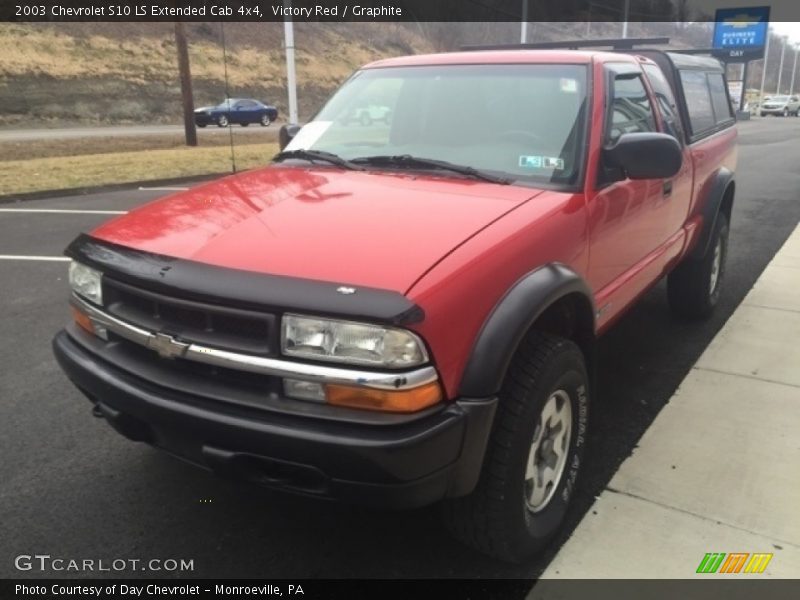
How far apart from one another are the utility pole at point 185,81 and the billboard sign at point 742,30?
3158cm

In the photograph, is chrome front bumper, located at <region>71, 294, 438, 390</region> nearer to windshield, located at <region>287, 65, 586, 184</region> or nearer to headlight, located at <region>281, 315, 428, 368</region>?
headlight, located at <region>281, 315, 428, 368</region>

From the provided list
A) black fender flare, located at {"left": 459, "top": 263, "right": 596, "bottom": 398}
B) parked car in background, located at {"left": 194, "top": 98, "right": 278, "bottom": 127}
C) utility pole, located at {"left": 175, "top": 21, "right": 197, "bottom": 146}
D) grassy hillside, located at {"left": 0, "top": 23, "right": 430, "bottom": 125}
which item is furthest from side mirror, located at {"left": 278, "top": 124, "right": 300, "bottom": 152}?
grassy hillside, located at {"left": 0, "top": 23, "right": 430, "bottom": 125}

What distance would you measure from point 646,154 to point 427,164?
0.93 m

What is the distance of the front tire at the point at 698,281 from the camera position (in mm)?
4840

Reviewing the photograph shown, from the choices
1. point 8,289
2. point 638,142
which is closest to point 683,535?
point 638,142

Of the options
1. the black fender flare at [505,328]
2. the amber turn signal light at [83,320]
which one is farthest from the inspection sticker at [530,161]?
the amber turn signal light at [83,320]

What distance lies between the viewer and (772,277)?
6379mm

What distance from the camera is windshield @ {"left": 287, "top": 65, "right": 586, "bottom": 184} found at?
3035 mm

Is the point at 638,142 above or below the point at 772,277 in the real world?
above

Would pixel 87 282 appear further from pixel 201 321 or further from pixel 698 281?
pixel 698 281

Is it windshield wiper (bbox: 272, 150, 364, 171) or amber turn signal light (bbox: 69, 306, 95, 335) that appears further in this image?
windshield wiper (bbox: 272, 150, 364, 171)

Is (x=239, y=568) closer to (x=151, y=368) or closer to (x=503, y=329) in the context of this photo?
(x=151, y=368)

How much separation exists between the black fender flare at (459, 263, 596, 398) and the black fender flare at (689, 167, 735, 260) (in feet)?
8.69

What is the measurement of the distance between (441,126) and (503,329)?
1440 mm
